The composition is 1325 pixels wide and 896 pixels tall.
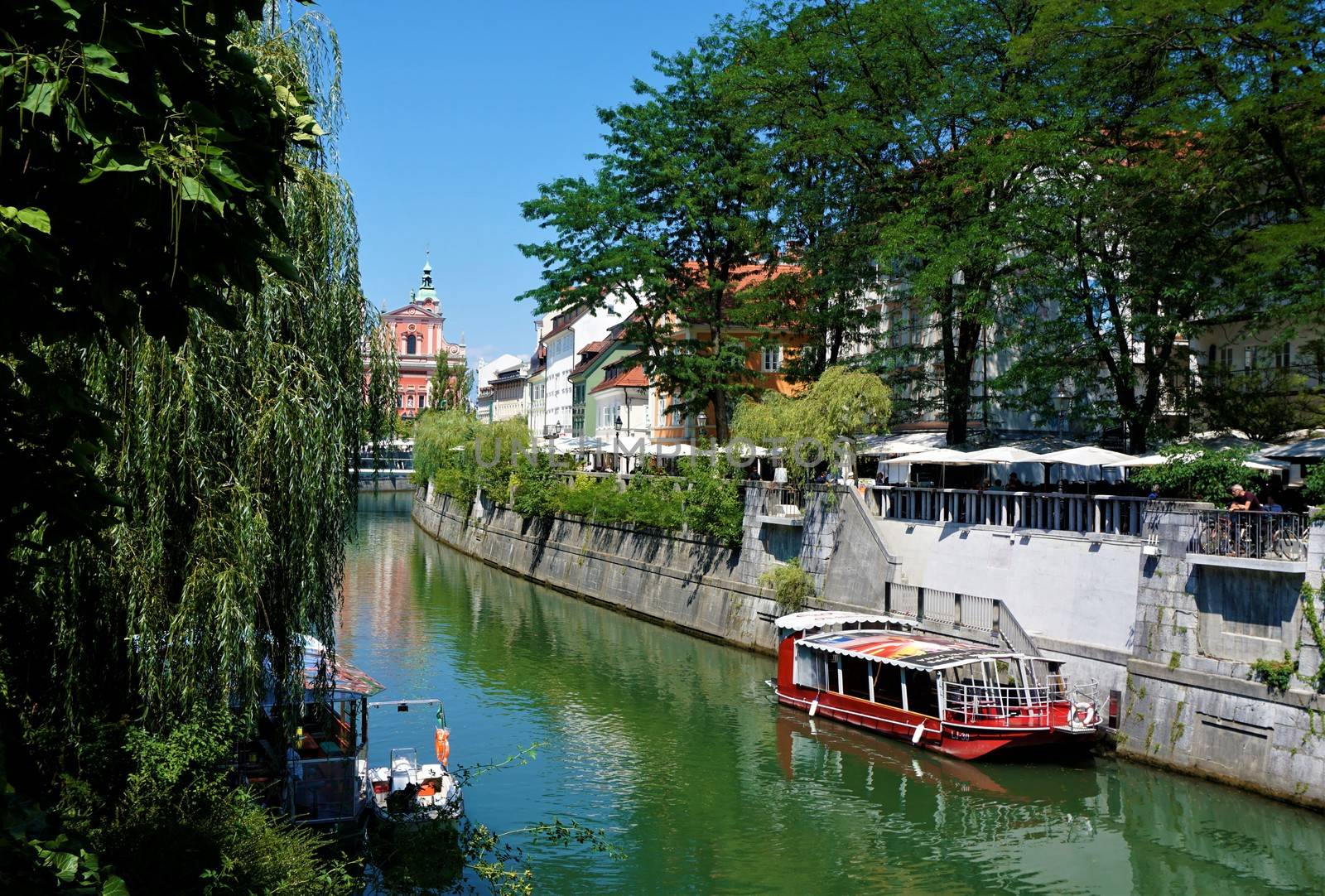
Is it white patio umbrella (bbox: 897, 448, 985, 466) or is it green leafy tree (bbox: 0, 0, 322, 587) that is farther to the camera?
white patio umbrella (bbox: 897, 448, 985, 466)

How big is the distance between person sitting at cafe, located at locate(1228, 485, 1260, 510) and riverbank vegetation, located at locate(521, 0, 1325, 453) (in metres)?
3.93

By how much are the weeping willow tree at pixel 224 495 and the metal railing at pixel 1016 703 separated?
42.6ft

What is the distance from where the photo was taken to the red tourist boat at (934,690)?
21.4 m

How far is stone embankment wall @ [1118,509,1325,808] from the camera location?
59.8 feet

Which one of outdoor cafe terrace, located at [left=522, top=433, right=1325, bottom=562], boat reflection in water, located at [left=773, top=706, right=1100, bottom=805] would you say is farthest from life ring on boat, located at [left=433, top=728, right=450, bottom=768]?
outdoor cafe terrace, located at [left=522, top=433, right=1325, bottom=562]

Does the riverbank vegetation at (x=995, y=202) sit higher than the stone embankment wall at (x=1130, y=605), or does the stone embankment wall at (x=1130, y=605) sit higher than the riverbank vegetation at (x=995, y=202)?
the riverbank vegetation at (x=995, y=202)

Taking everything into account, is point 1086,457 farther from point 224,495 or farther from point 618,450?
point 618,450

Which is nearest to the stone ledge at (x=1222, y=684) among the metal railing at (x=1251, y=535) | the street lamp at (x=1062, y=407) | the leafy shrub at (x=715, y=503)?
the metal railing at (x=1251, y=535)

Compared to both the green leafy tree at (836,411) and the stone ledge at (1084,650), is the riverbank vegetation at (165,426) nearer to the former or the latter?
the stone ledge at (1084,650)

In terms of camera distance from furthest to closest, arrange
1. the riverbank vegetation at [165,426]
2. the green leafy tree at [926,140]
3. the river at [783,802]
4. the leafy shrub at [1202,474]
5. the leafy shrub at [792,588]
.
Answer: the leafy shrub at [792,588]
the green leafy tree at [926,140]
the leafy shrub at [1202,474]
the river at [783,802]
the riverbank vegetation at [165,426]

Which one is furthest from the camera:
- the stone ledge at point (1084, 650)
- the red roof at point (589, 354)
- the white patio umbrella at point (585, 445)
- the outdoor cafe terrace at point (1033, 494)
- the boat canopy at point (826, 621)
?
the red roof at point (589, 354)

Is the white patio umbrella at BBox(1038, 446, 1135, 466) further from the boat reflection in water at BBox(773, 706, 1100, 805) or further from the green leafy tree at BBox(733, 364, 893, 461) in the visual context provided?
the green leafy tree at BBox(733, 364, 893, 461)

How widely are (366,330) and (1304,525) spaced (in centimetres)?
1486

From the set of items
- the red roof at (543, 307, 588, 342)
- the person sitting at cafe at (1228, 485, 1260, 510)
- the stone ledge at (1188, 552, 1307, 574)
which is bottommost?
the stone ledge at (1188, 552, 1307, 574)
